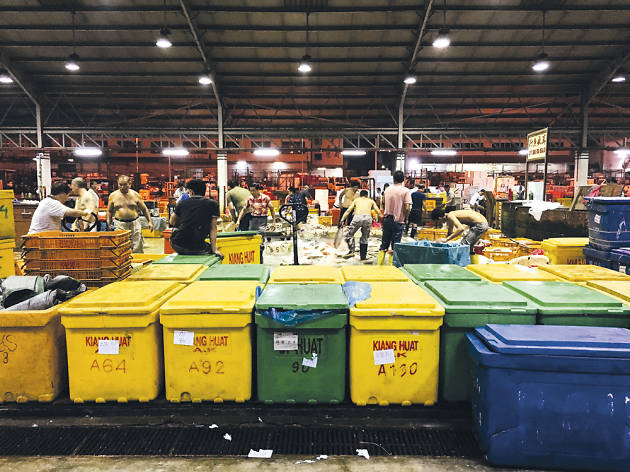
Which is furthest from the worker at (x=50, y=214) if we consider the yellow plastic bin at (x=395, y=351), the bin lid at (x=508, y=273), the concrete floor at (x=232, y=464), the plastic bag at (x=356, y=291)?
the bin lid at (x=508, y=273)

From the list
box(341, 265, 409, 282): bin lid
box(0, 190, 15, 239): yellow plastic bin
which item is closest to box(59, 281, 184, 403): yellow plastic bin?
box(341, 265, 409, 282): bin lid

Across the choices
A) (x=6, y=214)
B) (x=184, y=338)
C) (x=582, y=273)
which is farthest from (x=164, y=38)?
(x=582, y=273)

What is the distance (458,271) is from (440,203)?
1210 cm

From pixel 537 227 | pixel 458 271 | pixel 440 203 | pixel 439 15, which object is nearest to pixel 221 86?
pixel 439 15

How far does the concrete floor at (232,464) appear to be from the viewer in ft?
7.88

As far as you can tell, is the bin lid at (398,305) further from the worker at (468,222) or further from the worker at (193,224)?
the worker at (468,222)

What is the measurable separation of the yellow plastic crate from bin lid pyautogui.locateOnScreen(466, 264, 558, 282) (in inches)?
4.3

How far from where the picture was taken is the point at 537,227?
8.33 meters

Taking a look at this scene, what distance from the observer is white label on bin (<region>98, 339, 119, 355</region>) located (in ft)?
8.93

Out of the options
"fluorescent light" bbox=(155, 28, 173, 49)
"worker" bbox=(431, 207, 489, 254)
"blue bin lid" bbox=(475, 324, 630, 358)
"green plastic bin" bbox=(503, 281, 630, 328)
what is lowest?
"blue bin lid" bbox=(475, 324, 630, 358)

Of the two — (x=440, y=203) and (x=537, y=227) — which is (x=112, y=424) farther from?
(x=440, y=203)

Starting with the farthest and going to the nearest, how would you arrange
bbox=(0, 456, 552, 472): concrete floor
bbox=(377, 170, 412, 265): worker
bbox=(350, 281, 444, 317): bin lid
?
bbox=(377, 170, 412, 265): worker, bbox=(350, 281, 444, 317): bin lid, bbox=(0, 456, 552, 472): concrete floor

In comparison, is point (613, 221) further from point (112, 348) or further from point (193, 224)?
point (112, 348)

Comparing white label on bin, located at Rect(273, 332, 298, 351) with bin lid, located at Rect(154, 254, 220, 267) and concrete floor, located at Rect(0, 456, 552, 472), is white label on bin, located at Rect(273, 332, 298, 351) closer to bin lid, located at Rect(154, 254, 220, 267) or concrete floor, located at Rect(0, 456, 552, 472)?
concrete floor, located at Rect(0, 456, 552, 472)
